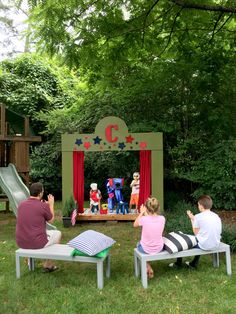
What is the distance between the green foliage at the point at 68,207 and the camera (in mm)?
9039

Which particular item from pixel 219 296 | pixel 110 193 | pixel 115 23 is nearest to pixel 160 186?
pixel 110 193

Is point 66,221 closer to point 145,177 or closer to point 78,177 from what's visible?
→ point 78,177

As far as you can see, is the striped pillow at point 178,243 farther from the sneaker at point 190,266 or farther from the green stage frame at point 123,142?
→ the green stage frame at point 123,142

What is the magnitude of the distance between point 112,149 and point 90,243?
4.87m

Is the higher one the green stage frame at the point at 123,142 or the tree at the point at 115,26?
the tree at the point at 115,26

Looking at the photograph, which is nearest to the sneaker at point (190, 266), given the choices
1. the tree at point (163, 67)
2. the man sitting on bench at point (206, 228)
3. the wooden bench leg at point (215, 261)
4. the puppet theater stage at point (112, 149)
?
the wooden bench leg at point (215, 261)

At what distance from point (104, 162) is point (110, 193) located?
285 cm

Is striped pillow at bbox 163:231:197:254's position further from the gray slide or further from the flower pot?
the gray slide

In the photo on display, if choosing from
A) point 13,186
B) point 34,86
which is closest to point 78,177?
point 13,186

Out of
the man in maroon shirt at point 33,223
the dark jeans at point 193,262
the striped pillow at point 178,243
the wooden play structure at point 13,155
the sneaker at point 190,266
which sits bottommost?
the sneaker at point 190,266

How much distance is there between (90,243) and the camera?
4848 mm

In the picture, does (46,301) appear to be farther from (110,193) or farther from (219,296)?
(110,193)

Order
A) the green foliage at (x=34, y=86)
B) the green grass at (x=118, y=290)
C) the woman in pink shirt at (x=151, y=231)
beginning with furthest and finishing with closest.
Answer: the green foliage at (x=34, y=86) < the woman in pink shirt at (x=151, y=231) < the green grass at (x=118, y=290)

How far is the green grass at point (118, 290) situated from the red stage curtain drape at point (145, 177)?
3.64 m
